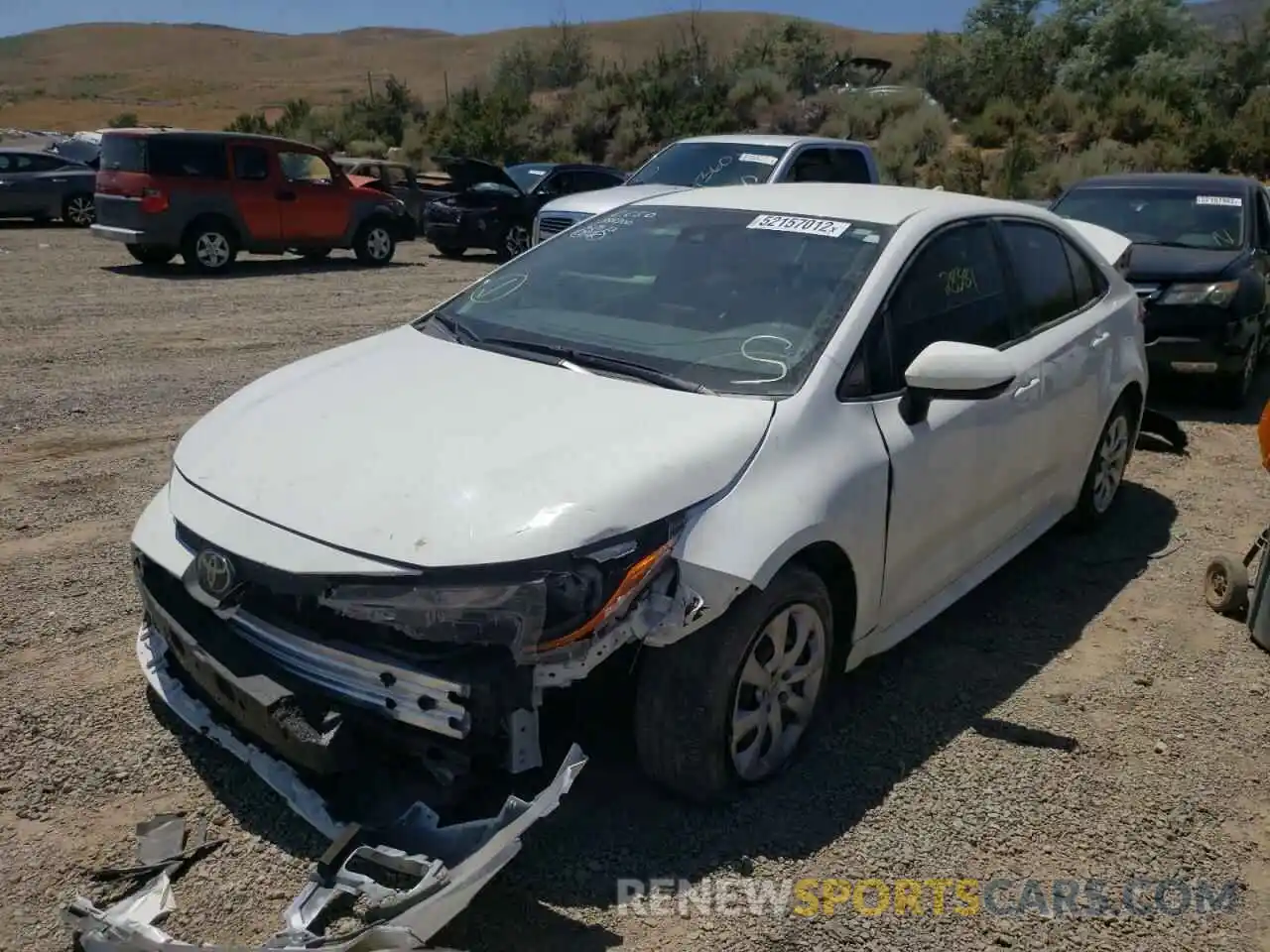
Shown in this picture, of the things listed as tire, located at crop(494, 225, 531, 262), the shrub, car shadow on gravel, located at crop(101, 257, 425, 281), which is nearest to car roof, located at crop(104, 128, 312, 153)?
car shadow on gravel, located at crop(101, 257, 425, 281)

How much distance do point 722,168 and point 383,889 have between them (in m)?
9.77

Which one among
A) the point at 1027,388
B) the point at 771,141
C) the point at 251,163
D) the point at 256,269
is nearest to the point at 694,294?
the point at 1027,388

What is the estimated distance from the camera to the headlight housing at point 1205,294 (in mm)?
8023

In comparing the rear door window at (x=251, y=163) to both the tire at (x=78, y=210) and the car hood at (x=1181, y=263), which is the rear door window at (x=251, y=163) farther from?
the car hood at (x=1181, y=263)

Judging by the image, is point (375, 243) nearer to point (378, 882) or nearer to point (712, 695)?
point (712, 695)

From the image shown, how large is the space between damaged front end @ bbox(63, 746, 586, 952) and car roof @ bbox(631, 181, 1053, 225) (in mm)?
2325

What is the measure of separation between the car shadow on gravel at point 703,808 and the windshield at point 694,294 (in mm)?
1163

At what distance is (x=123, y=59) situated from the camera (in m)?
103

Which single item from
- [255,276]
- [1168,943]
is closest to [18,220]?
[255,276]

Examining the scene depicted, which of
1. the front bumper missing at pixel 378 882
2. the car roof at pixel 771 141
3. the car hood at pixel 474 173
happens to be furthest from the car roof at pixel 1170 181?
the car hood at pixel 474 173

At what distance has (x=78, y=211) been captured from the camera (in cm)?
2008

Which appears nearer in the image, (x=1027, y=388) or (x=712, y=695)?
(x=712, y=695)

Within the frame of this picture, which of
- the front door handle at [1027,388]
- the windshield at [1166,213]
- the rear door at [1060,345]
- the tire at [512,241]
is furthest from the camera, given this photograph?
the tire at [512,241]

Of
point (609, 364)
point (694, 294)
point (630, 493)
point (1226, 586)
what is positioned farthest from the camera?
point (1226, 586)
